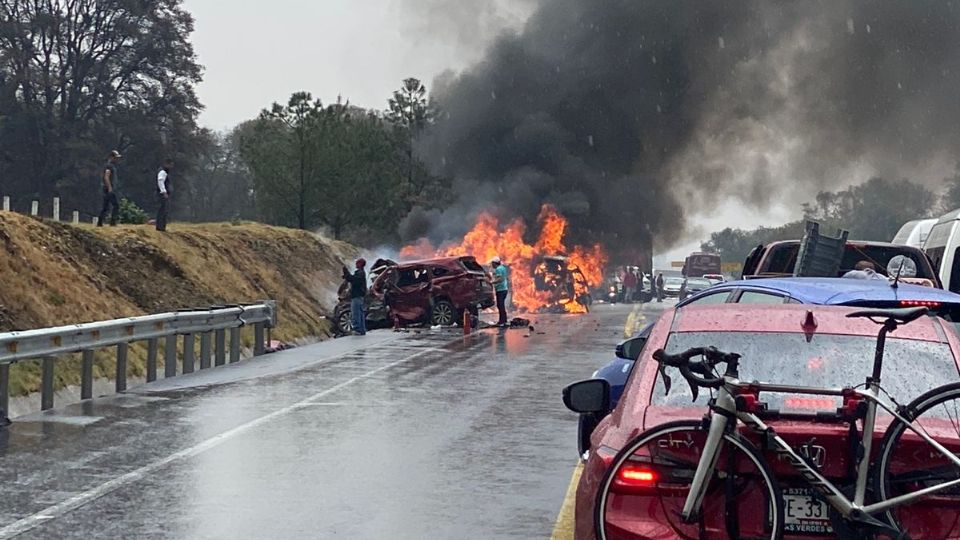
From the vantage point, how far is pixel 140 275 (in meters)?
27.3

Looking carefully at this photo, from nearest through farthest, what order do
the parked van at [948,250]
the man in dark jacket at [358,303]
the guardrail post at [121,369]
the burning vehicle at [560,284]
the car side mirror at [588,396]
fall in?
the car side mirror at [588,396] → the guardrail post at [121,369] → the parked van at [948,250] → the man in dark jacket at [358,303] → the burning vehicle at [560,284]

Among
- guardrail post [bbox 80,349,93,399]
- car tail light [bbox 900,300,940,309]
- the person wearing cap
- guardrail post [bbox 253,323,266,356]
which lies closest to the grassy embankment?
guardrail post [bbox 80,349,93,399]

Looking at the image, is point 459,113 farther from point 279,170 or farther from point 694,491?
point 694,491

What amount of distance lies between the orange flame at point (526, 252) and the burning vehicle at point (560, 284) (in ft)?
0.11

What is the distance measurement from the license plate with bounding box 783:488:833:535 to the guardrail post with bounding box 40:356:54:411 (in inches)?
443

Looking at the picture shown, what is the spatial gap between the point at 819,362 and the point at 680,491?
1.01 meters

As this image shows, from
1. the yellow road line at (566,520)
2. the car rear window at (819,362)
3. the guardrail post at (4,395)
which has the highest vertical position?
the car rear window at (819,362)

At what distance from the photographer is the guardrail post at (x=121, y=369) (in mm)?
16766

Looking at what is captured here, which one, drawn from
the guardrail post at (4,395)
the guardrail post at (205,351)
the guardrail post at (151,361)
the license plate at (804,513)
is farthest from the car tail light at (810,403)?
the guardrail post at (205,351)

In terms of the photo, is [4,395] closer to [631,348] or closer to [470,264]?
[631,348]

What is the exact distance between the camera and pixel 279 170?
4756 cm

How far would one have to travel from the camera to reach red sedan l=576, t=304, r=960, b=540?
16.8 feet

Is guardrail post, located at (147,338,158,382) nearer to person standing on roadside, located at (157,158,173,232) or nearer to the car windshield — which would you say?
person standing on roadside, located at (157,158,173,232)

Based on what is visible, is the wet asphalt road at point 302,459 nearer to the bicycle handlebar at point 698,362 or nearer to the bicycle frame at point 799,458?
the bicycle handlebar at point 698,362
